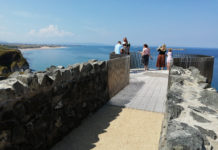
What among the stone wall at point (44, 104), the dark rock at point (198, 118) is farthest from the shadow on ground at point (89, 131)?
the dark rock at point (198, 118)

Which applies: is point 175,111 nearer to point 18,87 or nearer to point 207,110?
point 207,110

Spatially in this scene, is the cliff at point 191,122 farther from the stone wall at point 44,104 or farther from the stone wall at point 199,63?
the stone wall at point 199,63

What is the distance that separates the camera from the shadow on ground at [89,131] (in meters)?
3.64

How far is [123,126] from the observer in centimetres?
455

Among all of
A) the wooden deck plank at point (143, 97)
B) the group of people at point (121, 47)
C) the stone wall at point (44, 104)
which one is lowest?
the wooden deck plank at point (143, 97)

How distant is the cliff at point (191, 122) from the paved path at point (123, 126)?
1134mm

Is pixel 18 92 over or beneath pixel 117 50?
beneath

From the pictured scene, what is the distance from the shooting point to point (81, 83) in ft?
15.3

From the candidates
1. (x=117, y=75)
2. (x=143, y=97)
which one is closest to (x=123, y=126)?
(x=143, y=97)

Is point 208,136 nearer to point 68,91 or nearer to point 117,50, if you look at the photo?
point 68,91

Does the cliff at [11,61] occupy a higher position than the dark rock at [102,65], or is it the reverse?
the dark rock at [102,65]

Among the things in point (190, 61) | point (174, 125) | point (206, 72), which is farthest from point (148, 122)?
point (206, 72)

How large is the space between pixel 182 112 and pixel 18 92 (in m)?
2.57

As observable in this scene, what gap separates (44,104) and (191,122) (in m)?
2.51
